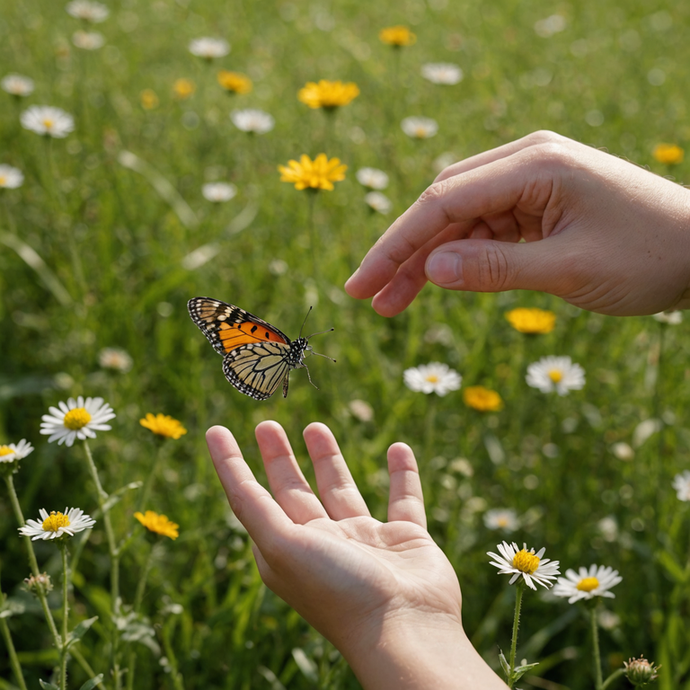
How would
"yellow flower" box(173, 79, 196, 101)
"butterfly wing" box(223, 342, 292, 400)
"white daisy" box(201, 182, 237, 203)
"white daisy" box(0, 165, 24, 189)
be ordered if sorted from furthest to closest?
"yellow flower" box(173, 79, 196, 101) < "white daisy" box(201, 182, 237, 203) < "white daisy" box(0, 165, 24, 189) < "butterfly wing" box(223, 342, 292, 400)

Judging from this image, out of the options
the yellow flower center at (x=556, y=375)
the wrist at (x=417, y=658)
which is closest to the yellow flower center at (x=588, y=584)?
the wrist at (x=417, y=658)

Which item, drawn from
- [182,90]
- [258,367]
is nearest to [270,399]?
[258,367]

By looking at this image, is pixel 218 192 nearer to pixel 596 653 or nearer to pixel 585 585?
pixel 585 585

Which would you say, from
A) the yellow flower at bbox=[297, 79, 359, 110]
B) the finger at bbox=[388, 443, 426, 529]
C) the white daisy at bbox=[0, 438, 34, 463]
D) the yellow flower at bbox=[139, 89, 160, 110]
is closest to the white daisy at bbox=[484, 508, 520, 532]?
the finger at bbox=[388, 443, 426, 529]

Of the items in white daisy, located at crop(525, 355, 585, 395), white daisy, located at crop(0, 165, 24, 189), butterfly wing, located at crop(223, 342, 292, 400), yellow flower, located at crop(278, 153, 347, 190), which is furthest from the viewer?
white daisy, located at crop(0, 165, 24, 189)

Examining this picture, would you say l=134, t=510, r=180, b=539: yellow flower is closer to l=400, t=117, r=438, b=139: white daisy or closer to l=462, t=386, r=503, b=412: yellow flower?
l=462, t=386, r=503, b=412: yellow flower

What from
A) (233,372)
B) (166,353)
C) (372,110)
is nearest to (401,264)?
(233,372)

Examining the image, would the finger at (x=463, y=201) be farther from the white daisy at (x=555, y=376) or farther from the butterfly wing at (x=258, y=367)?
the white daisy at (x=555, y=376)
